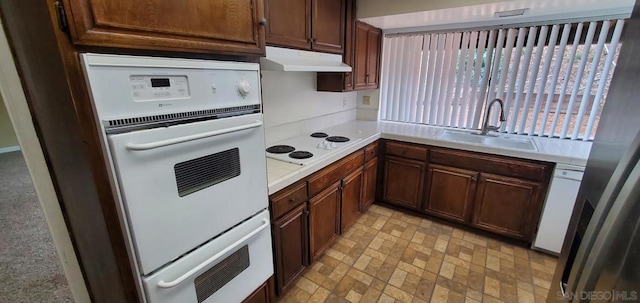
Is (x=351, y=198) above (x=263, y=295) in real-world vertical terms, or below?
above

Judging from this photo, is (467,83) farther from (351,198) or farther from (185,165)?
(185,165)

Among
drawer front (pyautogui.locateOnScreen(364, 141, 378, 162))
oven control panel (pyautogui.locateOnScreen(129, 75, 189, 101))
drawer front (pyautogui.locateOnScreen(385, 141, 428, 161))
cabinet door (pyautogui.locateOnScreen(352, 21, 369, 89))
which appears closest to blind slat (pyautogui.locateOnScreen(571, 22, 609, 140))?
drawer front (pyautogui.locateOnScreen(385, 141, 428, 161))

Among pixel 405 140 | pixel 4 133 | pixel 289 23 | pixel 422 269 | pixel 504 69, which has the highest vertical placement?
pixel 289 23

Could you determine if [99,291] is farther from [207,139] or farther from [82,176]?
[207,139]

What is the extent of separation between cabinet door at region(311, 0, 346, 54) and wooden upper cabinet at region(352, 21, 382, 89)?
272 mm

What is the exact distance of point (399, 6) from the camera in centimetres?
228

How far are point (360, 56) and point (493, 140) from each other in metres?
1.54

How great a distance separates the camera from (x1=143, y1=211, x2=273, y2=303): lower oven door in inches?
39.4

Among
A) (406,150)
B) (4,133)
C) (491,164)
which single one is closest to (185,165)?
(406,150)

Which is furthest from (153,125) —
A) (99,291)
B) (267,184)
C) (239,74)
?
(99,291)

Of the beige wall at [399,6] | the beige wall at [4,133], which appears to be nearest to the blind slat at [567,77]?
the beige wall at [399,6]

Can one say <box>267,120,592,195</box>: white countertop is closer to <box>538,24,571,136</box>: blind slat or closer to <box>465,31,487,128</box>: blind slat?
<box>538,24,571,136</box>: blind slat

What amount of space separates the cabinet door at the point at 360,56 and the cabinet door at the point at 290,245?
1.50m

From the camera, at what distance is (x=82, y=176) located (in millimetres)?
884
